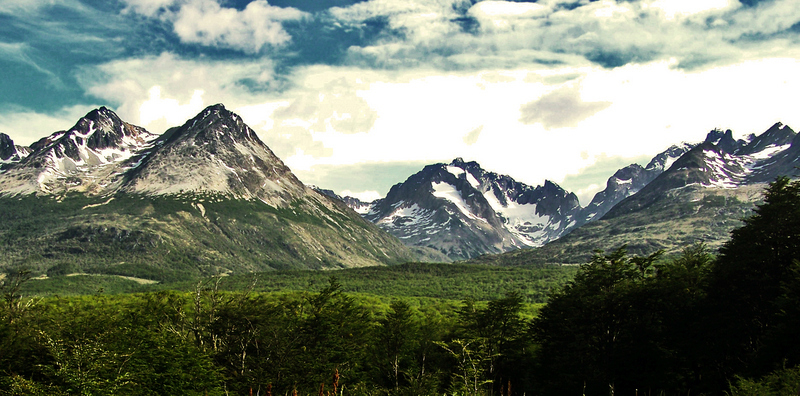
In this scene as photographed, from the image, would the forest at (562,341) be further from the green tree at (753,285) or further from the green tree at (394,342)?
the green tree at (394,342)

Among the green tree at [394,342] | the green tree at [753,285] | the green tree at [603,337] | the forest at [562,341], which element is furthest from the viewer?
the green tree at [394,342]

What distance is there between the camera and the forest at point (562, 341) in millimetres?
40375

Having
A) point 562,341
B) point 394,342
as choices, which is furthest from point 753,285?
point 394,342

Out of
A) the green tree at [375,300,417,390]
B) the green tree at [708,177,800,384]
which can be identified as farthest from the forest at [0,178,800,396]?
the green tree at [375,300,417,390]

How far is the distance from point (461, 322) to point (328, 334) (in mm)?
26882

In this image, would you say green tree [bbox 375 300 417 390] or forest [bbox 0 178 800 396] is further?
green tree [bbox 375 300 417 390]

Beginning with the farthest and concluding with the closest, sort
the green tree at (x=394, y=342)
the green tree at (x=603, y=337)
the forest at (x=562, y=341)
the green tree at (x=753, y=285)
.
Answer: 1. the green tree at (x=394, y=342)
2. the green tree at (x=603, y=337)
3. the green tree at (x=753, y=285)
4. the forest at (x=562, y=341)

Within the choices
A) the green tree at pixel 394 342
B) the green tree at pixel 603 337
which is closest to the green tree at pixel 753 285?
the green tree at pixel 603 337

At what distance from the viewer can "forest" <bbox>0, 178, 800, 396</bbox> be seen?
132ft

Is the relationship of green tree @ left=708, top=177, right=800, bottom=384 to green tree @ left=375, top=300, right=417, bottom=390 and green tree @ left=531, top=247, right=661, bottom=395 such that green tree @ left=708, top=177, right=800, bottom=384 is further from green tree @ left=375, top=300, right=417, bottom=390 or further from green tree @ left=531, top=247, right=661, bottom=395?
green tree @ left=375, top=300, right=417, bottom=390

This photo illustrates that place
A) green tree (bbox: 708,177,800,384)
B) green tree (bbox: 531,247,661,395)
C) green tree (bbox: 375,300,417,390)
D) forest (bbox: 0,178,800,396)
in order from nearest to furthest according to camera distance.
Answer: forest (bbox: 0,178,800,396) → green tree (bbox: 708,177,800,384) → green tree (bbox: 531,247,661,395) → green tree (bbox: 375,300,417,390)

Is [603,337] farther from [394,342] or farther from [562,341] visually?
[394,342]

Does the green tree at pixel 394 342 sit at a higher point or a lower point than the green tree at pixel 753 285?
lower

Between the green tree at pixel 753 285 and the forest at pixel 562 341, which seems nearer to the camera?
the forest at pixel 562 341
